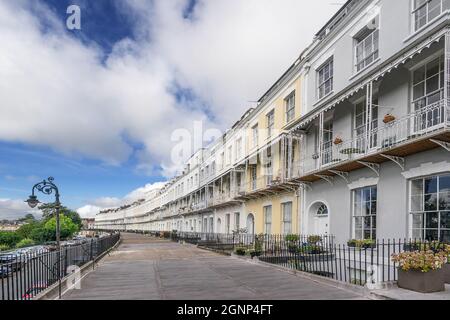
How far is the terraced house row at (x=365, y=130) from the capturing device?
36.7 feet

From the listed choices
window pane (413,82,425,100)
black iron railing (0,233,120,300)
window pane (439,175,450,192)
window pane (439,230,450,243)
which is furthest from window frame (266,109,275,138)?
black iron railing (0,233,120,300)

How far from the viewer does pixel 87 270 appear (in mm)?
14414

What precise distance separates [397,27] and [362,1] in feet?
8.85

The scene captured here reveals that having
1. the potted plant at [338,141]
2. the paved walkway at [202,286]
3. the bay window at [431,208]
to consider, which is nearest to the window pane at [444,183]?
the bay window at [431,208]

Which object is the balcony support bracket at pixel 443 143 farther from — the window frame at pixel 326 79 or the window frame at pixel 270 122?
the window frame at pixel 270 122

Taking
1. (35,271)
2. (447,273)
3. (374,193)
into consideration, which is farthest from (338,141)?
(35,271)

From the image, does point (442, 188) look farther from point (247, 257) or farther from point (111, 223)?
point (111, 223)

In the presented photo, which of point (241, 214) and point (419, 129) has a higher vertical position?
point (419, 129)

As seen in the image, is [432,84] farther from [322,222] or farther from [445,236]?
[322,222]

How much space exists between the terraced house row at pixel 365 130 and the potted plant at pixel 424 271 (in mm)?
3039
